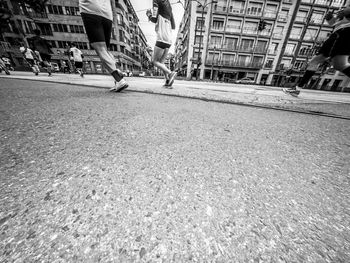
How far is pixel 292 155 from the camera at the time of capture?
0.77m

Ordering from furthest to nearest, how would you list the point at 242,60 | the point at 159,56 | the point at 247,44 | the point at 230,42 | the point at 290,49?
1. the point at 290,49
2. the point at 242,60
3. the point at 247,44
4. the point at 230,42
5. the point at 159,56

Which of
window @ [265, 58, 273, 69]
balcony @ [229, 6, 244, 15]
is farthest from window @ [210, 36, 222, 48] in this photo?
window @ [265, 58, 273, 69]

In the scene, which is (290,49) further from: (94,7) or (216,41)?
(94,7)

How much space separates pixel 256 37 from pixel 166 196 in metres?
29.3

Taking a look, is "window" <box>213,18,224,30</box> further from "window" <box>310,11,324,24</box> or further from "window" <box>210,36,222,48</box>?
"window" <box>310,11,324,24</box>

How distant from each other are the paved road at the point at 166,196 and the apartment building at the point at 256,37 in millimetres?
23299

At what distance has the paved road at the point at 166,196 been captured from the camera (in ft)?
1.06

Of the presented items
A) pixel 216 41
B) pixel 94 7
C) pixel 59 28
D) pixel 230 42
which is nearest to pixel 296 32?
pixel 230 42

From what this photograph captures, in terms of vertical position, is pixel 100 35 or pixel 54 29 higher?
pixel 54 29

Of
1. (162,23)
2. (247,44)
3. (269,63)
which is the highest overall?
(247,44)

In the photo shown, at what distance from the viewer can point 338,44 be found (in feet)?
8.93

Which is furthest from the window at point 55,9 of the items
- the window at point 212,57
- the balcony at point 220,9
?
the window at point 212,57

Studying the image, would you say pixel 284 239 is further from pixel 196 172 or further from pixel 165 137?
pixel 165 137

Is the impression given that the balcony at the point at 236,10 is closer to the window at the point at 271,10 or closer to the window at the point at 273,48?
the window at the point at 271,10
